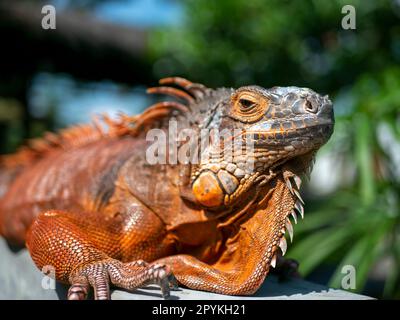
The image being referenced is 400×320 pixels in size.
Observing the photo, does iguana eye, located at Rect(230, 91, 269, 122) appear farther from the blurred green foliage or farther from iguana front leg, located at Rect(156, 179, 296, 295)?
the blurred green foliage

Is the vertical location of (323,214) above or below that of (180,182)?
below

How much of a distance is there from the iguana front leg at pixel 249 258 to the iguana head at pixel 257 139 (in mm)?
124

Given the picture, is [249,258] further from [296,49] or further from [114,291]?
[296,49]

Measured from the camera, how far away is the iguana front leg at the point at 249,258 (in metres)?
2.20

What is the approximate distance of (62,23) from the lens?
901cm

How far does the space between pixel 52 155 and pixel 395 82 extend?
10.4 feet

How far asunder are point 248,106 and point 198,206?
0.52 metres

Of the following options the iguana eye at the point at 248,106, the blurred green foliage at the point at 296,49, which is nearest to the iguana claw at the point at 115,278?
the iguana eye at the point at 248,106

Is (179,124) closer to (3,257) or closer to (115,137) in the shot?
(115,137)

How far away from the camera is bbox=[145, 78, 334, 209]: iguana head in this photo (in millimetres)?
2195

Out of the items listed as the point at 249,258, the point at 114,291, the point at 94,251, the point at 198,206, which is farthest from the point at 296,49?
the point at 114,291

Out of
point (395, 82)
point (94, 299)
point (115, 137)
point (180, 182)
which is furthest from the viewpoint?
point (395, 82)

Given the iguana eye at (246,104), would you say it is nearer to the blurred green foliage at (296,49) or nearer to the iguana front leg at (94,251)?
the iguana front leg at (94,251)

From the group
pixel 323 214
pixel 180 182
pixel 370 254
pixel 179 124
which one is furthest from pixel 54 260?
pixel 323 214
